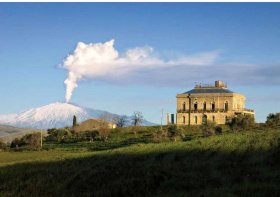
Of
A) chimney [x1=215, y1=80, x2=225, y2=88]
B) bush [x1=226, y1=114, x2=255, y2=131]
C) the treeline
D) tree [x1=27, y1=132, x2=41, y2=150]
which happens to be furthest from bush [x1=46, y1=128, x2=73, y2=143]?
chimney [x1=215, y1=80, x2=225, y2=88]

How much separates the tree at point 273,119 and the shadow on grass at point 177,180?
47.7 meters

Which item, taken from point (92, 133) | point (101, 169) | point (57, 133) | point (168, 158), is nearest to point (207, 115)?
point (92, 133)

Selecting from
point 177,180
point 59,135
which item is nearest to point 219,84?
point 59,135

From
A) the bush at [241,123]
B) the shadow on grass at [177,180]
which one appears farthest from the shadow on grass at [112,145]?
the shadow on grass at [177,180]

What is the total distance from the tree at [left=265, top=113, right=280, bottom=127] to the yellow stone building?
78.5 feet

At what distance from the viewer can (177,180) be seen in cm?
2061

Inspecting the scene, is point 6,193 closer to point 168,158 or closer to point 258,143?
point 168,158

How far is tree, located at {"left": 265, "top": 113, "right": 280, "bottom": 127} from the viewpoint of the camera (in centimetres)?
7344

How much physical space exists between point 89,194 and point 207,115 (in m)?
88.3

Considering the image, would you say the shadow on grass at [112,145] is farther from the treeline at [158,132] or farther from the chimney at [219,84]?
the chimney at [219,84]

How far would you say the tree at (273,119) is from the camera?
73438 mm

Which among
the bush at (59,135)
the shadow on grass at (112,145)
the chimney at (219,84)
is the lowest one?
the shadow on grass at (112,145)

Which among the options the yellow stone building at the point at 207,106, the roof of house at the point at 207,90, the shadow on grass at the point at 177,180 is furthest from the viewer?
the roof of house at the point at 207,90

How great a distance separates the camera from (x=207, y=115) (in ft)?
348
